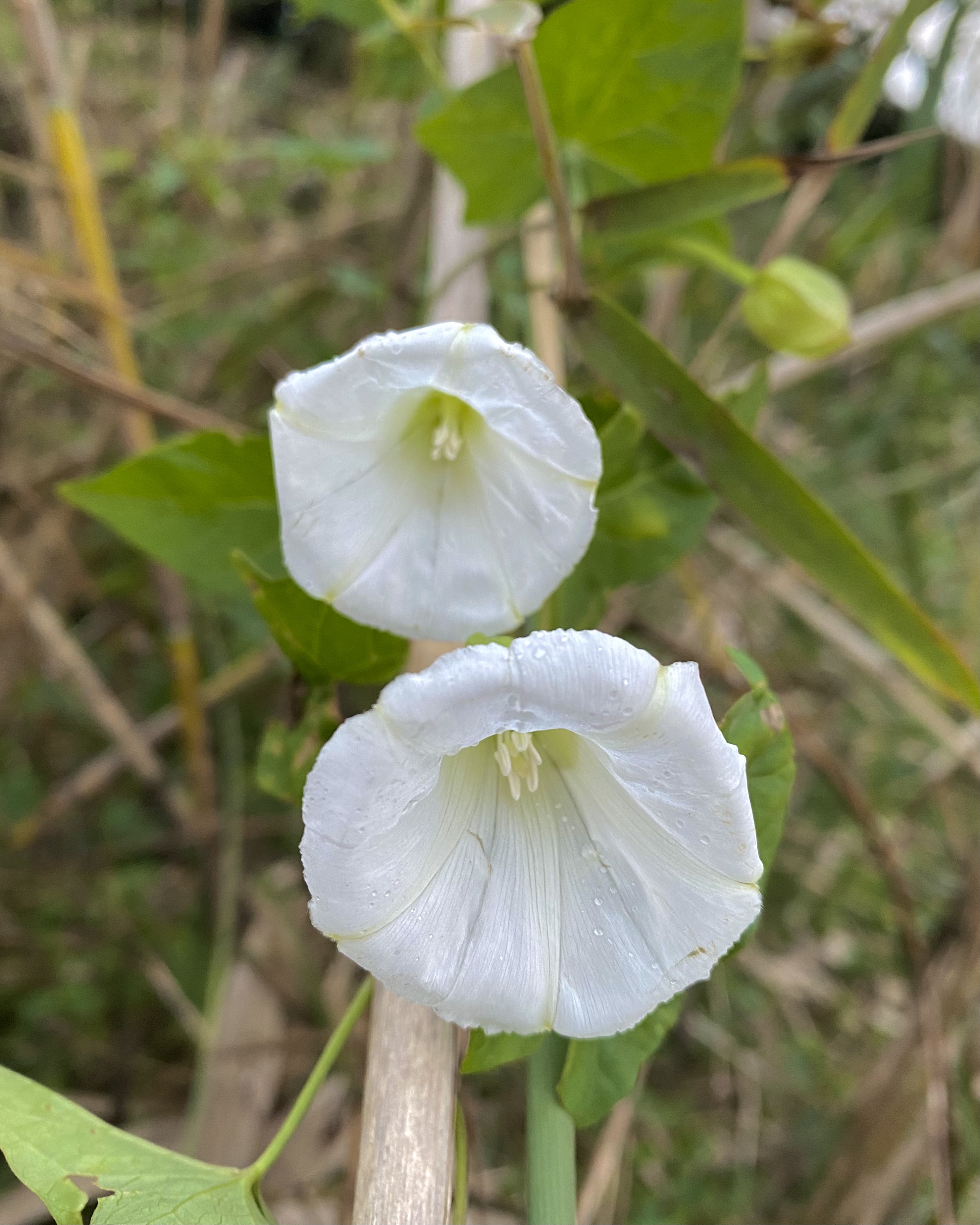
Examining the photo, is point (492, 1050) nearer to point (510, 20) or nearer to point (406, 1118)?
point (406, 1118)

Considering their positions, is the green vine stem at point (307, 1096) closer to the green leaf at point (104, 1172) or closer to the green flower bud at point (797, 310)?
the green leaf at point (104, 1172)

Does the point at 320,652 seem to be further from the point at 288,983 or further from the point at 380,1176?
the point at 288,983

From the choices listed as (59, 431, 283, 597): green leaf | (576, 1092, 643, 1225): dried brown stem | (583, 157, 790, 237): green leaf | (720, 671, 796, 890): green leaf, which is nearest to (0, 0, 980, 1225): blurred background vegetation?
(576, 1092, 643, 1225): dried brown stem

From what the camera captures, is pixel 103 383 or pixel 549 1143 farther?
pixel 103 383

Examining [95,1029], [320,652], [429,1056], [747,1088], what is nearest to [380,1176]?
[429,1056]

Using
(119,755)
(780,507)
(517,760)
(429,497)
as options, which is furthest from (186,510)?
(119,755)

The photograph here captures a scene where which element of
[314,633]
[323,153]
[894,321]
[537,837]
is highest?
[323,153]

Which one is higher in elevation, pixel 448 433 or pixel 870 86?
pixel 870 86

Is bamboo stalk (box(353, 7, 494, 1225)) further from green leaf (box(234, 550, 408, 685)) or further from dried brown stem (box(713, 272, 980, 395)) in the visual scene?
dried brown stem (box(713, 272, 980, 395))

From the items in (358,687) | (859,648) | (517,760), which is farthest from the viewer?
(859,648)
